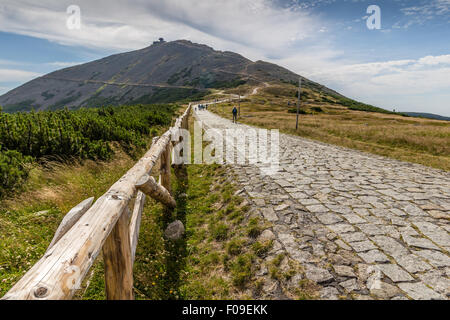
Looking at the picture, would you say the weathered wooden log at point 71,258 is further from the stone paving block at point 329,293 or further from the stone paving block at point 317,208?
the stone paving block at point 317,208

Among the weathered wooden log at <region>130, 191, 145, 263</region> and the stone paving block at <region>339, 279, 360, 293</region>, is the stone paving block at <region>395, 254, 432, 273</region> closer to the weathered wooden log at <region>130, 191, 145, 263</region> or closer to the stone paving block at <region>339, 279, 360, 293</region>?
the stone paving block at <region>339, 279, 360, 293</region>

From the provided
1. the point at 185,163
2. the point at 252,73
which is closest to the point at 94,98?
the point at 252,73

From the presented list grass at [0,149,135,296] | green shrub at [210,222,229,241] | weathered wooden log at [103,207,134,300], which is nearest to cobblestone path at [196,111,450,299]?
green shrub at [210,222,229,241]

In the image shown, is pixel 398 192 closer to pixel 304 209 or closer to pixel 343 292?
pixel 304 209

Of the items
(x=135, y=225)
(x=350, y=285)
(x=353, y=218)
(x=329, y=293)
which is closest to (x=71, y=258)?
(x=135, y=225)

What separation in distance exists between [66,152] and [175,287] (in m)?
5.97

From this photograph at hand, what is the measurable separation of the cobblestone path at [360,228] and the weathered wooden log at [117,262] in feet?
6.13

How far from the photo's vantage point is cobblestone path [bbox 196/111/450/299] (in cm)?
306

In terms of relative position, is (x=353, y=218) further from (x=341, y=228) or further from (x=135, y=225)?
(x=135, y=225)

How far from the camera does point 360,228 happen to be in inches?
168

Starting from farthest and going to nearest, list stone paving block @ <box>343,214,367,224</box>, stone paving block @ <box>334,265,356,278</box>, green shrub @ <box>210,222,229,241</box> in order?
green shrub @ <box>210,222,229,241</box>, stone paving block @ <box>343,214,367,224</box>, stone paving block @ <box>334,265,356,278</box>

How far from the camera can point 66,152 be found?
284 inches

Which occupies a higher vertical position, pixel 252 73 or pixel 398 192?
pixel 252 73

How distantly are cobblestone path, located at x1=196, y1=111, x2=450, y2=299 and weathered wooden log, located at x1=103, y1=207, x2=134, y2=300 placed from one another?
1.87 m
